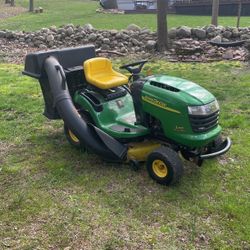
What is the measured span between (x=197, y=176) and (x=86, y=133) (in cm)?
115

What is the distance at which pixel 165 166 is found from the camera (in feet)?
12.8

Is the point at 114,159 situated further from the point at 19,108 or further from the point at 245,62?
the point at 245,62

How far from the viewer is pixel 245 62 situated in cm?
923

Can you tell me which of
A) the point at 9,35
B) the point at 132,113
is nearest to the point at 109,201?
the point at 132,113

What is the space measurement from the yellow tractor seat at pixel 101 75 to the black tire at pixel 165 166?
0.91m

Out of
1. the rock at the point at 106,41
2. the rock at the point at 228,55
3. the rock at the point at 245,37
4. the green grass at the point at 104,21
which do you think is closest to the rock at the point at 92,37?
the rock at the point at 106,41

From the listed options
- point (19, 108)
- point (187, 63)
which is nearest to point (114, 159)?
point (19, 108)

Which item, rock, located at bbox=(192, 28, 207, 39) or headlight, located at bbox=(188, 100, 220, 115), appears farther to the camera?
rock, located at bbox=(192, 28, 207, 39)

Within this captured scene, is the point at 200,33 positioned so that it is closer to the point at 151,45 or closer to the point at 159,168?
the point at 151,45

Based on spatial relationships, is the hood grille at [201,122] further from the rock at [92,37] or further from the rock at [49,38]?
the rock at [49,38]

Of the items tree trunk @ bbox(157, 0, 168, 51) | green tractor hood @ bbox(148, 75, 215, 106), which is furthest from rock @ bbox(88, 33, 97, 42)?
green tractor hood @ bbox(148, 75, 215, 106)

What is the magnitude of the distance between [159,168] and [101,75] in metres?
1.26

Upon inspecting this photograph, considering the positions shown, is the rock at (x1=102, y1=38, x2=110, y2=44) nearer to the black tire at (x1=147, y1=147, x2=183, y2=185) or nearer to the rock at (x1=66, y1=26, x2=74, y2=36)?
the rock at (x1=66, y1=26, x2=74, y2=36)

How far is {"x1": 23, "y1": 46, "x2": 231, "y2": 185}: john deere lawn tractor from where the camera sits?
12.6 ft
